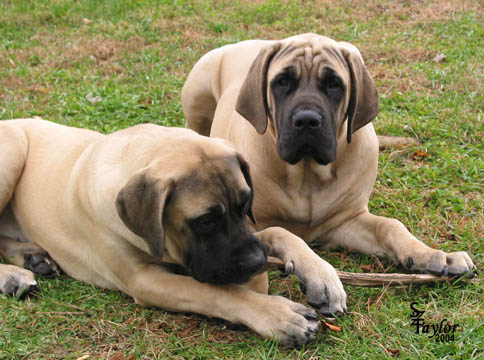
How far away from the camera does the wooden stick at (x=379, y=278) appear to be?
11.2 feet

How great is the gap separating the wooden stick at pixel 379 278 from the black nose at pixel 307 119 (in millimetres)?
796

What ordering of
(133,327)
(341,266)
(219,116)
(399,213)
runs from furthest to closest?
1. (219,116)
2. (399,213)
3. (341,266)
4. (133,327)

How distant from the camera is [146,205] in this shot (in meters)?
2.94

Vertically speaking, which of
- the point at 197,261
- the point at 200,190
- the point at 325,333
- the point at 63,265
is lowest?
the point at 63,265

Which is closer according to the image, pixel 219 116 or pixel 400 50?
pixel 219 116

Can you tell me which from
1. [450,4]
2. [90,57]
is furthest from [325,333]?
[450,4]

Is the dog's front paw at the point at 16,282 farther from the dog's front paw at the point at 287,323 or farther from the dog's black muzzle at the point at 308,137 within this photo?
the dog's black muzzle at the point at 308,137

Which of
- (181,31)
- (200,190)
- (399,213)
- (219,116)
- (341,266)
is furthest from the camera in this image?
(181,31)

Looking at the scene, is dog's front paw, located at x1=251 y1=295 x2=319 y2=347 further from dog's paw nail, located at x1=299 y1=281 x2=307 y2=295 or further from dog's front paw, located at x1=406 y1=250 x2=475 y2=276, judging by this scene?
dog's front paw, located at x1=406 y1=250 x2=475 y2=276

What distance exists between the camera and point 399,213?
4375 millimetres

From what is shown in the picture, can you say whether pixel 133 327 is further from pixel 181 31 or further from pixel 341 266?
pixel 181 31

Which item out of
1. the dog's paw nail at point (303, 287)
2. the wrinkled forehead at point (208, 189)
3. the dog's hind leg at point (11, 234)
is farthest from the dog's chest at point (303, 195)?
the dog's hind leg at point (11, 234)

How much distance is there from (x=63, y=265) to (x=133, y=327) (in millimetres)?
921

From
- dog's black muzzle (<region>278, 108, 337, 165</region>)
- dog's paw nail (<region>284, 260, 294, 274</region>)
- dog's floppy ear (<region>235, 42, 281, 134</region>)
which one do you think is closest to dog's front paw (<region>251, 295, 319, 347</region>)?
dog's paw nail (<region>284, 260, 294, 274</region>)
